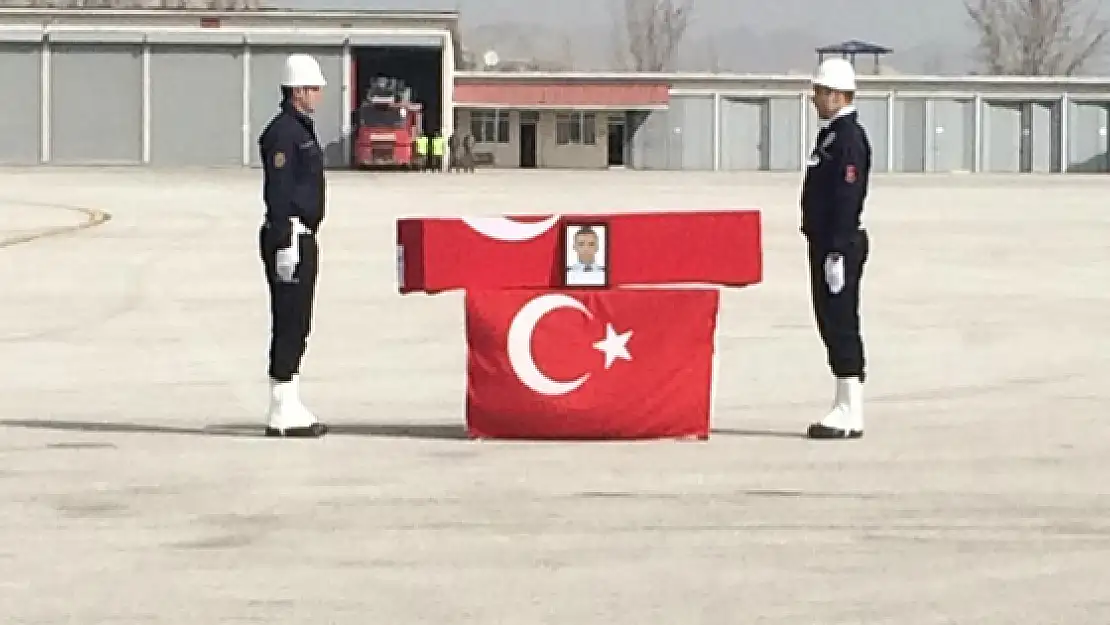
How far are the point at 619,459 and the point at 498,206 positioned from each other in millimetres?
31793

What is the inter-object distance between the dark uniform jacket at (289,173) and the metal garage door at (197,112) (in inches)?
2638

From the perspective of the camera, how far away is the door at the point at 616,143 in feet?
299

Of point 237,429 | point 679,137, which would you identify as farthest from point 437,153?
point 237,429

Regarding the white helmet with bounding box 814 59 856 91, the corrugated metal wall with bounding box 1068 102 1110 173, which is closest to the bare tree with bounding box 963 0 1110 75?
the corrugated metal wall with bounding box 1068 102 1110 173

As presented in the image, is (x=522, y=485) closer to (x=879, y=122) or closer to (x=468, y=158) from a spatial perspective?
(x=468, y=158)

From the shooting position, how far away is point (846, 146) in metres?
11.2

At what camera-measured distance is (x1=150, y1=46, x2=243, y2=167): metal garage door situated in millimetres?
77375

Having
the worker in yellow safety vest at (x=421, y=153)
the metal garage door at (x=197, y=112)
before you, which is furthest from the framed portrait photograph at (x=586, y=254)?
the metal garage door at (x=197, y=112)

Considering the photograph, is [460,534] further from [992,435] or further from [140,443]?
[992,435]

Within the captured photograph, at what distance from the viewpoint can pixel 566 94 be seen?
293ft

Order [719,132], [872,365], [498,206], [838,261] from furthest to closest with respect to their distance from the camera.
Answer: [719,132], [498,206], [872,365], [838,261]

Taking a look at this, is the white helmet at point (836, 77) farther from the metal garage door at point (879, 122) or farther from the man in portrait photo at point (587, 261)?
the metal garage door at point (879, 122)

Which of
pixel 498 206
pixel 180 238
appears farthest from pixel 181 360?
pixel 498 206

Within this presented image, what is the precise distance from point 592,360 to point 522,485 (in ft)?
4.85
